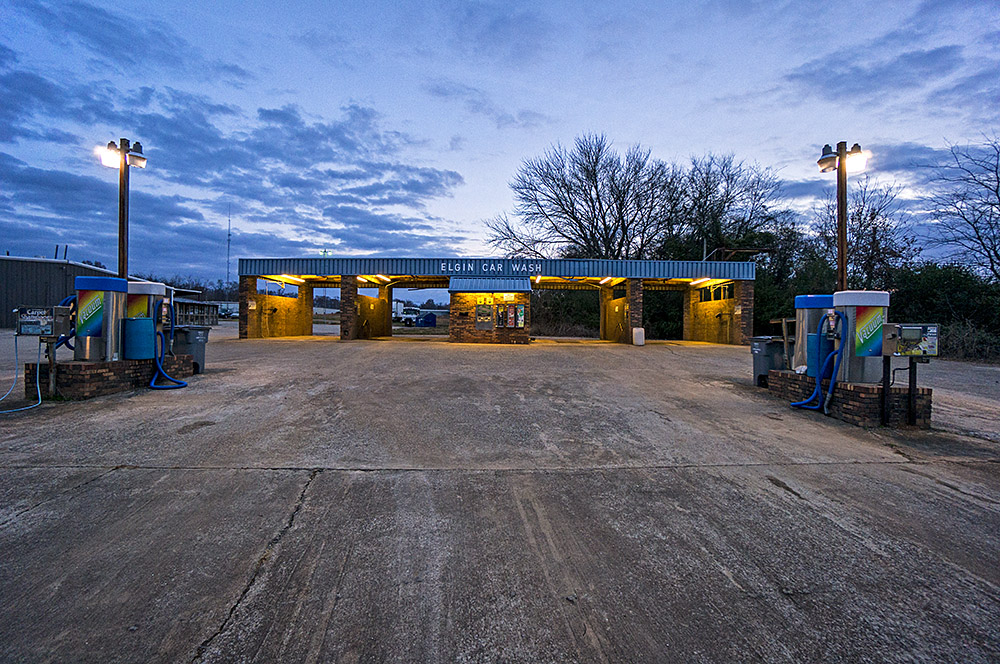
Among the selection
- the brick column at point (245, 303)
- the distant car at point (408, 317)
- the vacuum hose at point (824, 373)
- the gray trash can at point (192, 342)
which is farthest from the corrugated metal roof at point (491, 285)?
the distant car at point (408, 317)

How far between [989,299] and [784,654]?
80.7 ft

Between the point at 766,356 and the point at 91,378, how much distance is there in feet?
39.5

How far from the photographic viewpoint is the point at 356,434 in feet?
19.7

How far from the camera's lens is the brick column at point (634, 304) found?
21.8 m

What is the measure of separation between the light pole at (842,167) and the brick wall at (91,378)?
1346 centimetres

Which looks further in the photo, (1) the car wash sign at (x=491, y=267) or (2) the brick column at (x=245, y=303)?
(2) the brick column at (x=245, y=303)

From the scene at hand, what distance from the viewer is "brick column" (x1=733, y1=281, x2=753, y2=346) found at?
71.5 feet

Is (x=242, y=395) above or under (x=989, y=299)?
under

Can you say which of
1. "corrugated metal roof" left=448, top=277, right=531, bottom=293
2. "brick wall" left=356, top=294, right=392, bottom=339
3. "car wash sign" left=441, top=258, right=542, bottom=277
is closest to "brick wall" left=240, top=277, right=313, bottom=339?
"brick wall" left=356, top=294, right=392, bottom=339

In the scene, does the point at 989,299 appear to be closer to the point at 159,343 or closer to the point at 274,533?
the point at 274,533

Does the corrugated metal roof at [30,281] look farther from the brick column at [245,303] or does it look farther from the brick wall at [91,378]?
the brick wall at [91,378]

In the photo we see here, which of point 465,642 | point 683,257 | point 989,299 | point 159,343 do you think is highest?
point 683,257

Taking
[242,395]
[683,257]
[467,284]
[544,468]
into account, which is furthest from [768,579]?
[683,257]

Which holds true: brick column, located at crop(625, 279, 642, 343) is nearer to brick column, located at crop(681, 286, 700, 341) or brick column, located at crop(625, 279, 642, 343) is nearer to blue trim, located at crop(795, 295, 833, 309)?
brick column, located at crop(681, 286, 700, 341)
